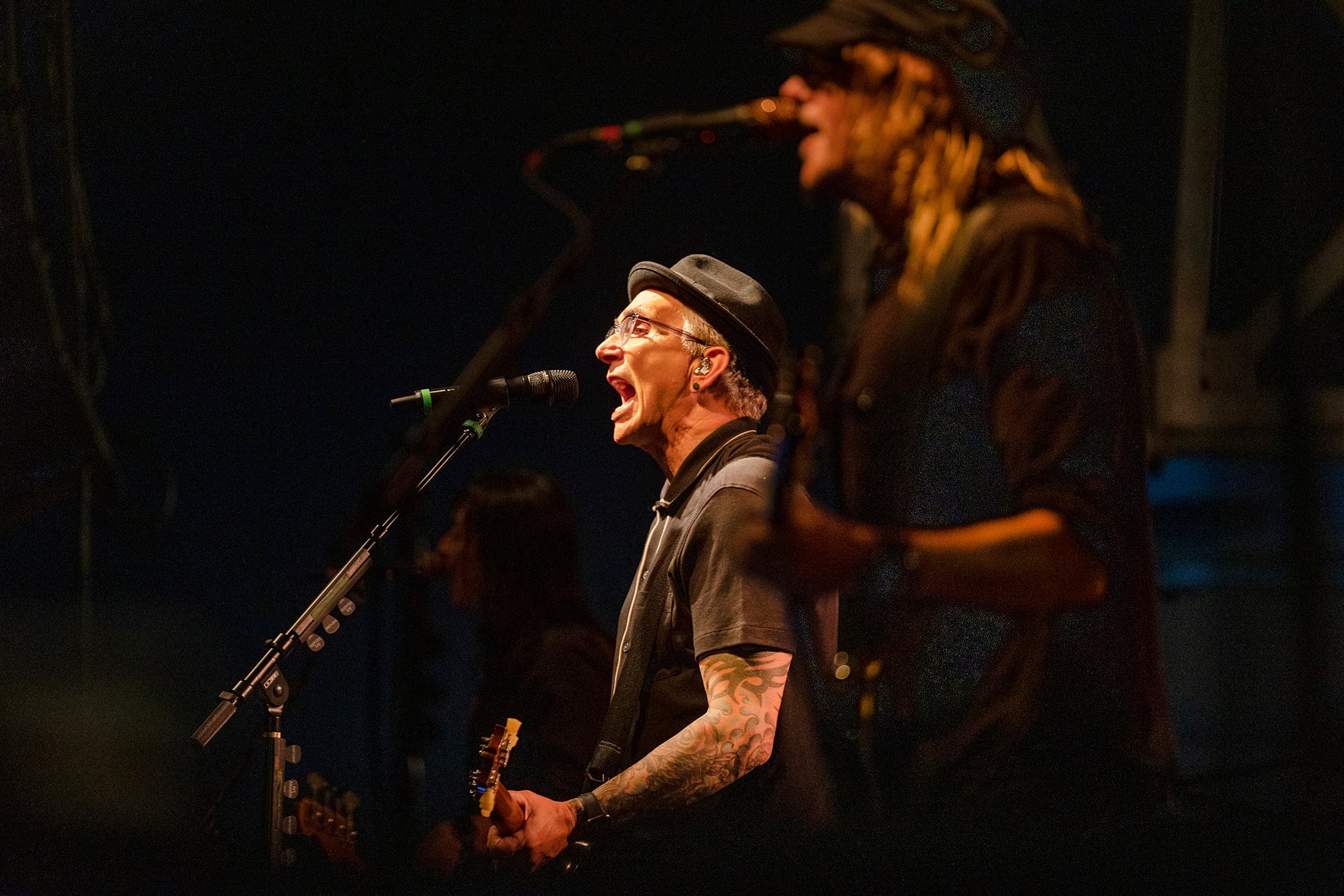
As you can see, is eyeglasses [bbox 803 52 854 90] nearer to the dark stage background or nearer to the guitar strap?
the dark stage background

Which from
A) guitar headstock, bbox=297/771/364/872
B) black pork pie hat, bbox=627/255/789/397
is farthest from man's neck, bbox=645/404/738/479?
guitar headstock, bbox=297/771/364/872

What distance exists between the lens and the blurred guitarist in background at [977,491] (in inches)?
67.3

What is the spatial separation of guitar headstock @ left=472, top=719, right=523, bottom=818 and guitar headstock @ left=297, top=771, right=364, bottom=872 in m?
0.45

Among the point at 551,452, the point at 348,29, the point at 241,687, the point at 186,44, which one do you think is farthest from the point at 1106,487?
the point at 186,44

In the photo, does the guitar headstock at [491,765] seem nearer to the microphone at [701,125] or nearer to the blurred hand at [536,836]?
the blurred hand at [536,836]

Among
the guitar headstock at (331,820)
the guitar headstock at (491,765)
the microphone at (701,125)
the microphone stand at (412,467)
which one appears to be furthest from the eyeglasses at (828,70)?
the guitar headstock at (331,820)

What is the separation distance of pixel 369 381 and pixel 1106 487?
172 cm

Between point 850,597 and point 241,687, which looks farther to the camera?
Answer: point 241,687

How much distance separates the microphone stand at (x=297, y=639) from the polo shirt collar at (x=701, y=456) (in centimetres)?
37

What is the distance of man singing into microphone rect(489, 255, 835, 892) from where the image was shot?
1.92 metres

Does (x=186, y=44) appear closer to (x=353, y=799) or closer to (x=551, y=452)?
(x=551, y=452)

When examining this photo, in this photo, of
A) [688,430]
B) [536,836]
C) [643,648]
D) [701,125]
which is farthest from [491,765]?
[701,125]

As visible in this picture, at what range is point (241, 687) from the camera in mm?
2041

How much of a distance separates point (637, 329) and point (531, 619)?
69 cm
